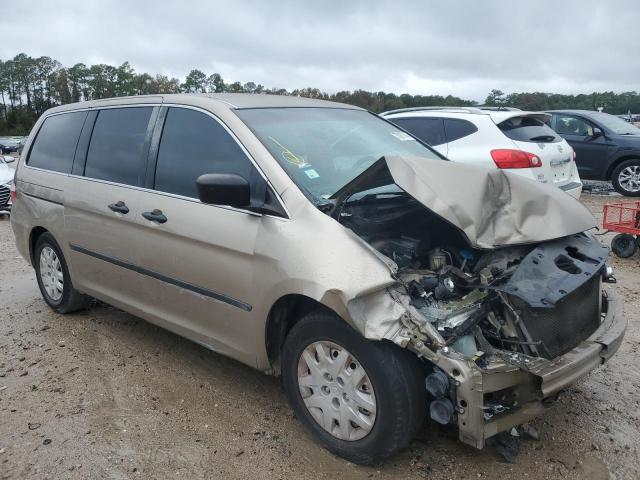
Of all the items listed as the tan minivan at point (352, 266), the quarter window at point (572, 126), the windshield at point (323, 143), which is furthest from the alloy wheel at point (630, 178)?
the tan minivan at point (352, 266)

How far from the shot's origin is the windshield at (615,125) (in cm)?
1184

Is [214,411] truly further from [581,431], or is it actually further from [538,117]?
[538,117]

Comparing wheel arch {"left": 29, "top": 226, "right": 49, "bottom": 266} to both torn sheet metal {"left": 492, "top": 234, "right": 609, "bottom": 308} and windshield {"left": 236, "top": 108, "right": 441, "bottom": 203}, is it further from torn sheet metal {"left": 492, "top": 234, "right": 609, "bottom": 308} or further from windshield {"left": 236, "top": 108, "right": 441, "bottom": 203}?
torn sheet metal {"left": 492, "top": 234, "right": 609, "bottom": 308}

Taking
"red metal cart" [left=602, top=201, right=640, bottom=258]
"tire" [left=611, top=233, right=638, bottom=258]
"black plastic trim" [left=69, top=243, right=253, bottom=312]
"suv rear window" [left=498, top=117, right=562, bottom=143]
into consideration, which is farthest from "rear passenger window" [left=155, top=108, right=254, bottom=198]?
"tire" [left=611, top=233, right=638, bottom=258]

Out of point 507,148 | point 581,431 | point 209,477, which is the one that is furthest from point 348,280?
point 507,148

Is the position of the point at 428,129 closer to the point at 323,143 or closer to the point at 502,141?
the point at 502,141

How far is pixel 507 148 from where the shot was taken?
703 centimetres

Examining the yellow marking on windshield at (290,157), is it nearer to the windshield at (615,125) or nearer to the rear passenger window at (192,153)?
the rear passenger window at (192,153)

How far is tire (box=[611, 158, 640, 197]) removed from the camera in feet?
37.2

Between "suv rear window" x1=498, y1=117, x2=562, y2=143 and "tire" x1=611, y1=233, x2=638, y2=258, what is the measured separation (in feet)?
5.53

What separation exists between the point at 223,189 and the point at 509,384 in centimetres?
166

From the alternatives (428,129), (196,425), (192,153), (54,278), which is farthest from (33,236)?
(428,129)

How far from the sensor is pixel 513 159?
6875 mm

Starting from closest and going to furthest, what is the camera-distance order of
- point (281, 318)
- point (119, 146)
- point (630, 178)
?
point (281, 318) → point (119, 146) → point (630, 178)
